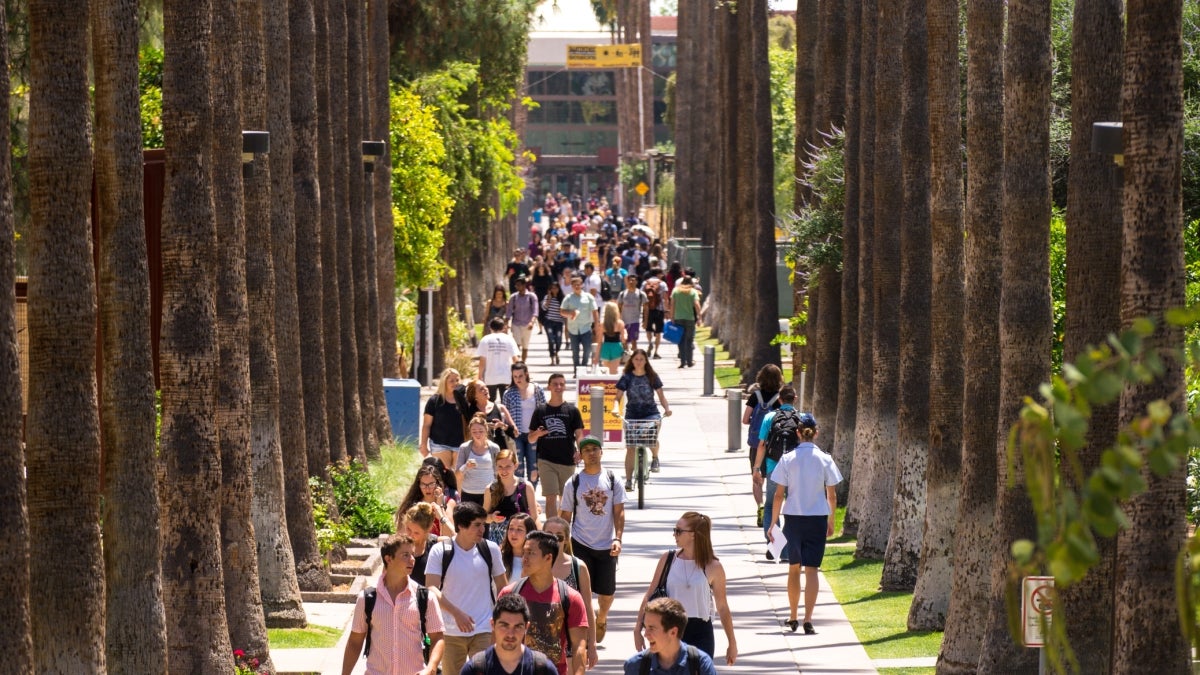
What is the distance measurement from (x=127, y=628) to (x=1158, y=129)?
21.5 ft

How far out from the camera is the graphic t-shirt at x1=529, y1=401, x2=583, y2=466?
1936 centimetres

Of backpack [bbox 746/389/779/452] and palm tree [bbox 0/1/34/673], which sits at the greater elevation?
palm tree [bbox 0/1/34/673]

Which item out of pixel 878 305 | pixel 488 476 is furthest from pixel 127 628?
pixel 878 305

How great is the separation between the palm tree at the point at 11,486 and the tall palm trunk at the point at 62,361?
827 millimetres

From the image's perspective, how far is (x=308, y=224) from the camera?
837 inches

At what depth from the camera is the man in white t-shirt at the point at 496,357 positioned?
26.3m

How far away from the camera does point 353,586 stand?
1917 centimetres

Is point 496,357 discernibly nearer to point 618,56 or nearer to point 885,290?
point 885,290

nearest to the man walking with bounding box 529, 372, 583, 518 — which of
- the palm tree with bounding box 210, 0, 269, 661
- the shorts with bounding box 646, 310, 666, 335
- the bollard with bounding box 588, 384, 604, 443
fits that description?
the palm tree with bounding box 210, 0, 269, 661

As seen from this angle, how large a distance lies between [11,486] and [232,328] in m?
6.10

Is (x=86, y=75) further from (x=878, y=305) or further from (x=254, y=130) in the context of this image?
(x=878, y=305)

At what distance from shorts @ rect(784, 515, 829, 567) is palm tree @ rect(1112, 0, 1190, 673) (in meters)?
5.88

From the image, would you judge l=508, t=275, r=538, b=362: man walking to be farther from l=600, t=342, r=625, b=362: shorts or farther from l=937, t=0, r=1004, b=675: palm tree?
l=937, t=0, r=1004, b=675: palm tree

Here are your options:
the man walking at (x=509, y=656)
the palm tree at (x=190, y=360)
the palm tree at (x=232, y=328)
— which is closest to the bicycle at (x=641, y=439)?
the palm tree at (x=232, y=328)
